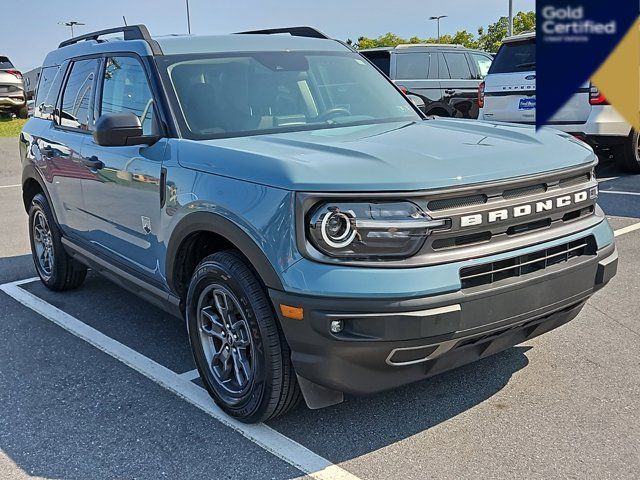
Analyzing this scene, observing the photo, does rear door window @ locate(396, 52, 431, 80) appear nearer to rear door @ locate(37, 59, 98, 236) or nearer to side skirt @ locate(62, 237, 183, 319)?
rear door @ locate(37, 59, 98, 236)

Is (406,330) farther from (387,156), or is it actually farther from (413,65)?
(413,65)

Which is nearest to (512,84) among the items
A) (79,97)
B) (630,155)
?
(630,155)

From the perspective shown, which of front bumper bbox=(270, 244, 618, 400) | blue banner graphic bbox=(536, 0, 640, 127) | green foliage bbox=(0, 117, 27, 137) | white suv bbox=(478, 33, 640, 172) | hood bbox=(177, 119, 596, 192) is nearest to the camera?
blue banner graphic bbox=(536, 0, 640, 127)

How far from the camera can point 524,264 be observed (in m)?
2.90

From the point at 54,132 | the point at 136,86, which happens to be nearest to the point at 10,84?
the point at 54,132

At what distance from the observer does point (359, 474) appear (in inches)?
112

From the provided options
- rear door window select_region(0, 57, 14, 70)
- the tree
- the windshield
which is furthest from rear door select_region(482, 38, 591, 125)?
the tree

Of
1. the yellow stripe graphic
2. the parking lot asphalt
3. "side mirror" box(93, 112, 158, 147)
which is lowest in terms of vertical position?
the parking lot asphalt

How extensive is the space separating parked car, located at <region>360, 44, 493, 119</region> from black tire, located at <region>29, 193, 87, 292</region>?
9.58 meters

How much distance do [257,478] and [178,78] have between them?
7.21 ft

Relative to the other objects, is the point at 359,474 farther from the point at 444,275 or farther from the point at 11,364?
the point at 11,364

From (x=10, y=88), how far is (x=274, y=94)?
1857 centimetres

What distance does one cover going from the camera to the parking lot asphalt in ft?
9.59

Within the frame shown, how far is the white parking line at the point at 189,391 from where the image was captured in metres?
2.94
